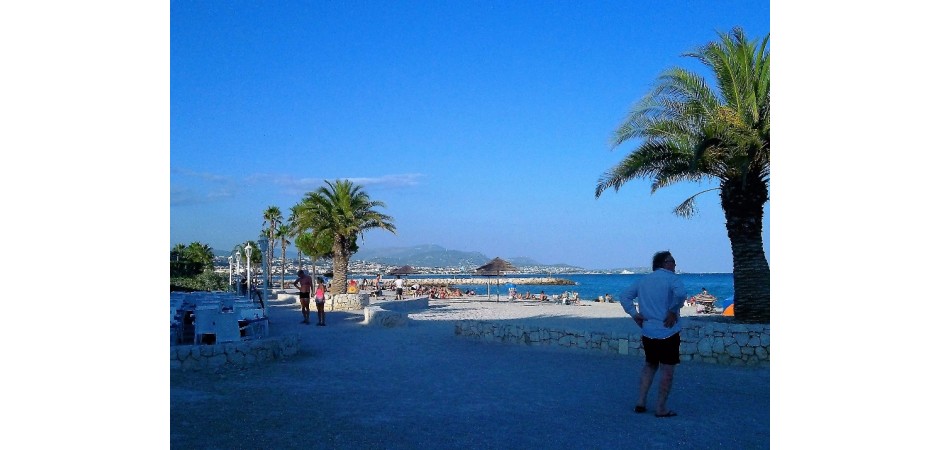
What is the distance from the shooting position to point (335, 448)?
14.5 ft

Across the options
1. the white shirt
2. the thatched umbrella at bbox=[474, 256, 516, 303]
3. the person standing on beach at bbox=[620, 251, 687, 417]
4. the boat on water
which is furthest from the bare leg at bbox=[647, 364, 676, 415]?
the thatched umbrella at bbox=[474, 256, 516, 303]

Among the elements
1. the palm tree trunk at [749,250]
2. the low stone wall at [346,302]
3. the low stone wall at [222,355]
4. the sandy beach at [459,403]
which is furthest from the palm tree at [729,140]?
the low stone wall at [346,302]

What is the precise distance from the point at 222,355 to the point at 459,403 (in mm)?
3616

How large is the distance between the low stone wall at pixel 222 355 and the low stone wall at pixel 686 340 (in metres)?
3.74

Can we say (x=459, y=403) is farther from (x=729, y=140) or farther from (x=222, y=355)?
(x=729, y=140)

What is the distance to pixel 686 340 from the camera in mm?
8617

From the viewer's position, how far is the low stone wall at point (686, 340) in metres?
8.19

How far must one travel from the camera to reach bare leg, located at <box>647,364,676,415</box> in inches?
200

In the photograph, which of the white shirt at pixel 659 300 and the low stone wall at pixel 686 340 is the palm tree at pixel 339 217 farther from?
the white shirt at pixel 659 300

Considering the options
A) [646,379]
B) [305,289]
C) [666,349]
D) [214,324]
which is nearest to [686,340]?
[646,379]

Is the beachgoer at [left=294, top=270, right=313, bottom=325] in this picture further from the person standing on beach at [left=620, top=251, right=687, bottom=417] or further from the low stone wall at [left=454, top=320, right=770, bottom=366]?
the person standing on beach at [left=620, top=251, right=687, bottom=417]
